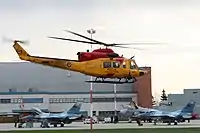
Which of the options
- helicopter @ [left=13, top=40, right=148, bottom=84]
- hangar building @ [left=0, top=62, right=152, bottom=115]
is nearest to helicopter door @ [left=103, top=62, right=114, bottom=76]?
helicopter @ [left=13, top=40, right=148, bottom=84]

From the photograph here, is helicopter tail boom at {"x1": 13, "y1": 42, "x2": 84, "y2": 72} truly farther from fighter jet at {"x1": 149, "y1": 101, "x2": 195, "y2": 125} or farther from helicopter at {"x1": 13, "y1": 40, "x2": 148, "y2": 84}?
fighter jet at {"x1": 149, "y1": 101, "x2": 195, "y2": 125}

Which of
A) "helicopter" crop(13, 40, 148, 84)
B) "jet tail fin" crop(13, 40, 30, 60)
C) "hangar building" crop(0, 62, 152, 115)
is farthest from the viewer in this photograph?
"hangar building" crop(0, 62, 152, 115)

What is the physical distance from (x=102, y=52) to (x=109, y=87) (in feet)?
365

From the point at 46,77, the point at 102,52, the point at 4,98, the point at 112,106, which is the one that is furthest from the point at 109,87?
the point at 102,52

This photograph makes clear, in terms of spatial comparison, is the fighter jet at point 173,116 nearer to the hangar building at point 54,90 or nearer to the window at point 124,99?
the hangar building at point 54,90

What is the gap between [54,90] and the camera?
544 ft

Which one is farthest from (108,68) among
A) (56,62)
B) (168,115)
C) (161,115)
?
(161,115)

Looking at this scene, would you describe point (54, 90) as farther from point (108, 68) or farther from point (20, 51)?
→ point (108, 68)

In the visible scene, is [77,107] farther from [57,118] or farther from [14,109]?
[14,109]

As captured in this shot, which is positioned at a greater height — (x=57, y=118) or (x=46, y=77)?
(x=46, y=77)

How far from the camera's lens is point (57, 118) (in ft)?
329

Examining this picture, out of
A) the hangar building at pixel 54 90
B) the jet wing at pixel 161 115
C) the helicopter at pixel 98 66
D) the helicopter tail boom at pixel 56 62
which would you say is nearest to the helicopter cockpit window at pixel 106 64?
the helicopter at pixel 98 66

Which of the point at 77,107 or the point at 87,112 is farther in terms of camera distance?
the point at 87,112

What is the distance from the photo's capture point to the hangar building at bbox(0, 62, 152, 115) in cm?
16038
